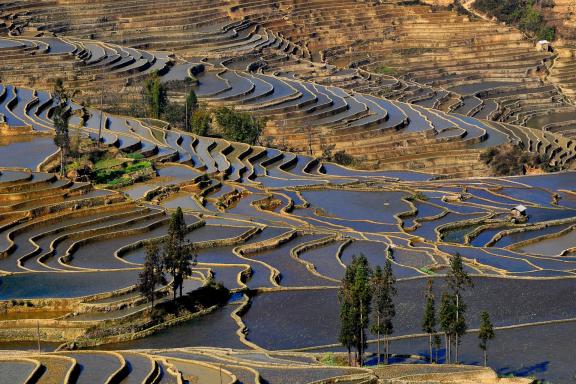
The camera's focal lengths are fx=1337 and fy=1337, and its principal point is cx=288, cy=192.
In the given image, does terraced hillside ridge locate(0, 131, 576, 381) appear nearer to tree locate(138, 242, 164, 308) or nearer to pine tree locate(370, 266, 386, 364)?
tree locate(138, 242, 164, 308)

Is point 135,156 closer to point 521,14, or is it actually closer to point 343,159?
point 343,159

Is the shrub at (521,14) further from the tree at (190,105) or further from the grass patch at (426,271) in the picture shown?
the grass patch at (426,271)

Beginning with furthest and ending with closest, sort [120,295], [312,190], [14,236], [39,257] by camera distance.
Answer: [312,190], [14,236], [39,257], [120,295]

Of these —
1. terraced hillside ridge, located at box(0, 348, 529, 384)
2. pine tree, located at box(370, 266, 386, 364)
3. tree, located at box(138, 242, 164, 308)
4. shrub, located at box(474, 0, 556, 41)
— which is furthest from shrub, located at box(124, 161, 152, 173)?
shrub, located at box(474, 0, 556, 41)

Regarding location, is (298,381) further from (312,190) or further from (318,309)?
(312,190)

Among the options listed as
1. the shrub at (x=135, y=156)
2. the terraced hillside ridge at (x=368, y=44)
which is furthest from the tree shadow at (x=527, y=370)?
the terraced hillside ridge at (x=368, y=44)

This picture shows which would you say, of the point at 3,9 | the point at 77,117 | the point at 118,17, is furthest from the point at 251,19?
the point at 77,117
